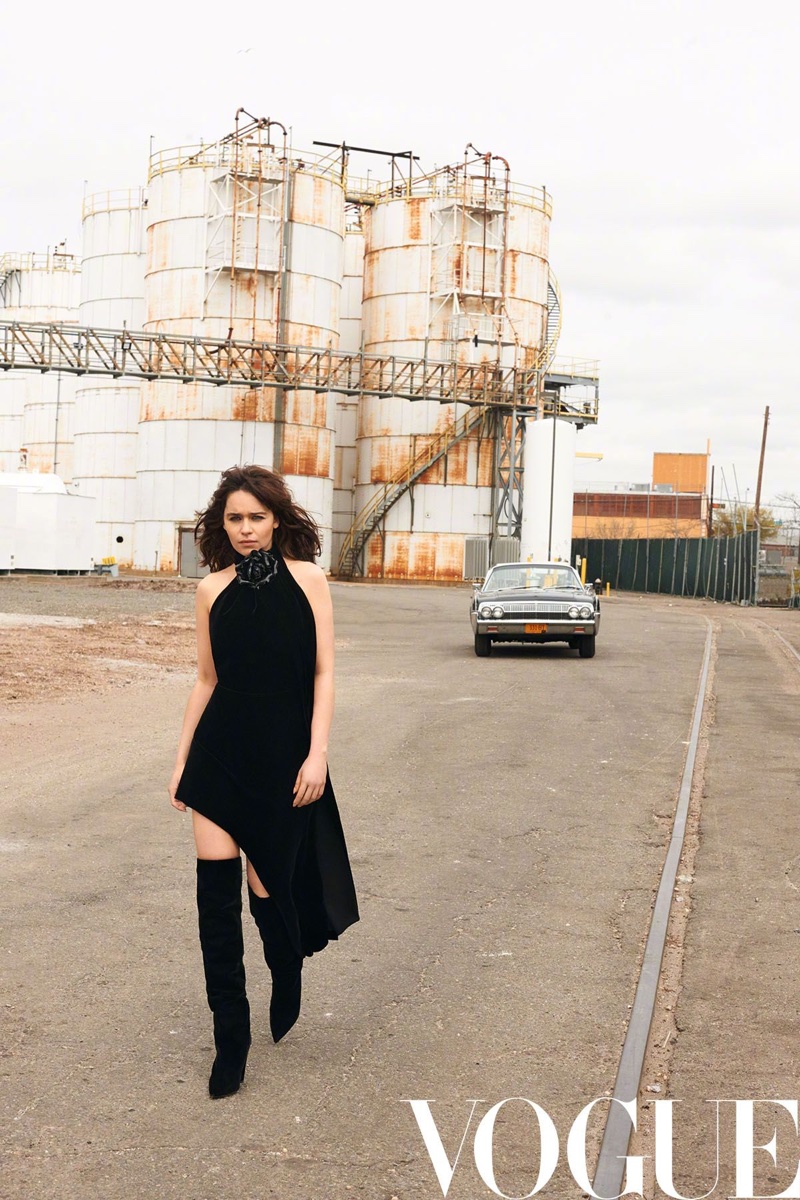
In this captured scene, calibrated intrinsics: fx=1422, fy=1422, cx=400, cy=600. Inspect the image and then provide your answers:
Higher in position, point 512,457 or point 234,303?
point 234,303

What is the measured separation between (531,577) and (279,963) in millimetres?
18069

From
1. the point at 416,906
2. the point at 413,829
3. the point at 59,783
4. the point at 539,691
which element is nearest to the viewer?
the point at 416,906

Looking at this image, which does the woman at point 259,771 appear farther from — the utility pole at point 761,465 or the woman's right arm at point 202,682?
the utility pole at point 761,465

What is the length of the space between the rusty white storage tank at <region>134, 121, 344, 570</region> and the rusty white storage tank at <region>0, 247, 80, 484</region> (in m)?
14.4

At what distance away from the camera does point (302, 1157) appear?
150 inches

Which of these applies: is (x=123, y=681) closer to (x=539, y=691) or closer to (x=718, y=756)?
(x=539, y=691)

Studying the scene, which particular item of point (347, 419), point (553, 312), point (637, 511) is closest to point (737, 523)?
point (637, 511)

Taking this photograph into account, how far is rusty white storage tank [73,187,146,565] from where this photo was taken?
6184cm

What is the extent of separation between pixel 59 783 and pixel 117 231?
57771mm

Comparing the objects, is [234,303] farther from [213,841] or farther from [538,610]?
[213,841]

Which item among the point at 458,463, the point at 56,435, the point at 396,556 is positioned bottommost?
the point at 396,556

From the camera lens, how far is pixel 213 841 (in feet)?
14.5

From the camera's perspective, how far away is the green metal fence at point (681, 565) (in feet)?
159

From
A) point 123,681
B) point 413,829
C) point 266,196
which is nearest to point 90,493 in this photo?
point 266,196
